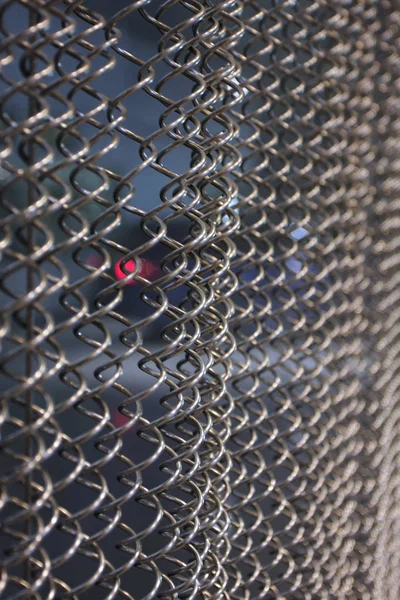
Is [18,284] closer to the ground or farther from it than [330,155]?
closer to the ground

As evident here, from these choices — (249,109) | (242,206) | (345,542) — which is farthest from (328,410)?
(249,109)

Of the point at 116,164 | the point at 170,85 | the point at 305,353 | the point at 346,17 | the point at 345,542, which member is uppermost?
the point at 346,17

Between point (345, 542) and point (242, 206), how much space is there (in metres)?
0.69

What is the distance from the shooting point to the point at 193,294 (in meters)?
0.77

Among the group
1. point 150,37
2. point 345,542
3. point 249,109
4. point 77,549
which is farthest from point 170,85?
point 345,542

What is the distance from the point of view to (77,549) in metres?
0.60

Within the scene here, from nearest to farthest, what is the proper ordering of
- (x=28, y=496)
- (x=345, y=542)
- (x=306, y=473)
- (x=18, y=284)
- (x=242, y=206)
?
(x=28, y=496) < (x=18, y=284) < (x=242, y=206) < (x=306, y=473) < (x=345, y=542)

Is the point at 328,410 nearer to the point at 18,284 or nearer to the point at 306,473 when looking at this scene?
the point at 306,473

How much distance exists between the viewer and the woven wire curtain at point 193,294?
0.59m

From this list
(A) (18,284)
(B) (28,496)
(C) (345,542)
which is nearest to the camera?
(B) (28,496)

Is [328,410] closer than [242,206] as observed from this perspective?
No

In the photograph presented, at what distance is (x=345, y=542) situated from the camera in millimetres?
1119

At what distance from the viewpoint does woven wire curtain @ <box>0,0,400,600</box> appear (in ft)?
1.94

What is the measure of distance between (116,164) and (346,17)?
1.76ft
